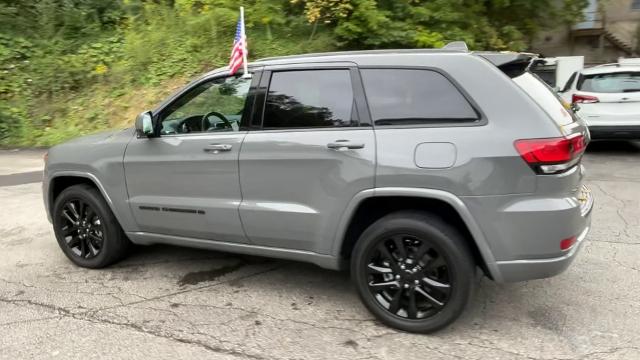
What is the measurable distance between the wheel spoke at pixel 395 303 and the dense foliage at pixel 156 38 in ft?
27.7

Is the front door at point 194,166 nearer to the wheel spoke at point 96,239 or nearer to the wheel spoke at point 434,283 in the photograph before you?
the wheel spoke at point 96,239

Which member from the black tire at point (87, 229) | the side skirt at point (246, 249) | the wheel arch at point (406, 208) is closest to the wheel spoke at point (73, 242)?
the black tire at point (87, 229)

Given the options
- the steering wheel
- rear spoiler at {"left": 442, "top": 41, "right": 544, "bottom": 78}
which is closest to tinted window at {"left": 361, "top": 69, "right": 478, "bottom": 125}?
rear spoiler at {"left": 442, "top": 41, "right": 544, "bottom": 78}

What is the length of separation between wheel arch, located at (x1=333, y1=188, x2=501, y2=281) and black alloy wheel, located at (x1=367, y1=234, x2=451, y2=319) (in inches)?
9.1

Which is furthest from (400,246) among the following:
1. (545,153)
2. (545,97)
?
(545,97)

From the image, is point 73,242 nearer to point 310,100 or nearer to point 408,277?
point 310,100

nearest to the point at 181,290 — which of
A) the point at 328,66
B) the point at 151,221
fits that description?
the point at 151,221

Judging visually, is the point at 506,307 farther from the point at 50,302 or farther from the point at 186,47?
the point at 186,47

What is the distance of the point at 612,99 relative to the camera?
8.95m

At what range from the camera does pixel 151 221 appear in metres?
4.43

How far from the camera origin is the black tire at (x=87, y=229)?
184 inches

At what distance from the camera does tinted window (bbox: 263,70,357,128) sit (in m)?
3.68

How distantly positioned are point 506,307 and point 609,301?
29.7 inches

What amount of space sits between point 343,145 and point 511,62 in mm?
1196
